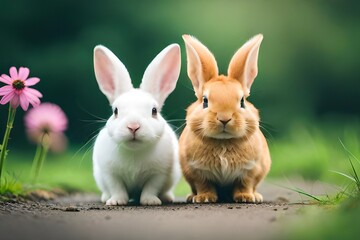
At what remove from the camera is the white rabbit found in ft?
13.9

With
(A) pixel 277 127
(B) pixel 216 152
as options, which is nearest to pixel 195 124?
(B) pixel 216 152

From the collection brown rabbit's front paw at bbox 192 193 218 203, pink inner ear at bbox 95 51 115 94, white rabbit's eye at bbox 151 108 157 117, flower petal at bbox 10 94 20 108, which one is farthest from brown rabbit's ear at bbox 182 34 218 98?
flower petal at bbox 10 94 20 108

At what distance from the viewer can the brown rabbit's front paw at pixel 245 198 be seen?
14.5 ft

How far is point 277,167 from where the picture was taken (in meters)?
7.02

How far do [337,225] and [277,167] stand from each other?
4249 millimetres

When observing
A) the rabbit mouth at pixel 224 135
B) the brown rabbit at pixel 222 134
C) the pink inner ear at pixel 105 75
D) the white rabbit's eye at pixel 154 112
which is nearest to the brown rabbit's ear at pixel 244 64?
the brown rabbit at pixel 222 134

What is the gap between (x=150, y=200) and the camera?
4.45 metres

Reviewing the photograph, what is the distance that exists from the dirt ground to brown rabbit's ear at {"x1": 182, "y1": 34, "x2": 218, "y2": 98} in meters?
0.83

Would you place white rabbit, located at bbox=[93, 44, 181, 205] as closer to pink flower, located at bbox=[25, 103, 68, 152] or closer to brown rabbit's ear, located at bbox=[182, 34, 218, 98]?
brown rabbit's ear, located at bbox=[182, 34, 218, 98]

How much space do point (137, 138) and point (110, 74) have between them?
0.68 m

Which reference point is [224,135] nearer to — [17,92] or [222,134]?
[222,134]

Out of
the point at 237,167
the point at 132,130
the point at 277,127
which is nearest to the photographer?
the point at 132,130

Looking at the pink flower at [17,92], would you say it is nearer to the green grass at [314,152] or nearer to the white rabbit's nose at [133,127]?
the white rabbit's nose at [133,127]

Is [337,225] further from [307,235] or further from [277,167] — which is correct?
[277,167]
